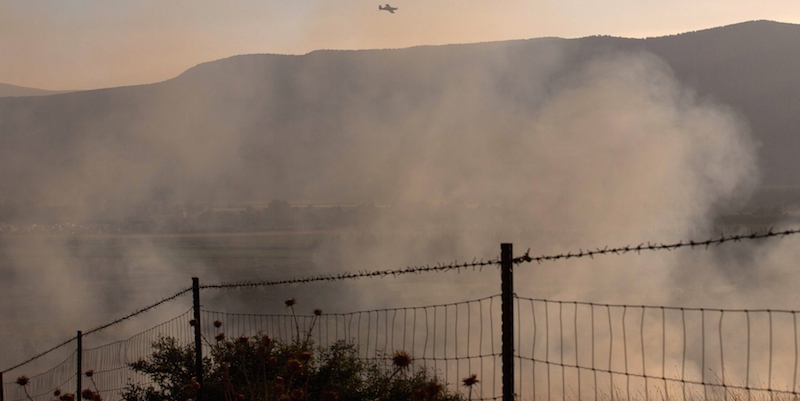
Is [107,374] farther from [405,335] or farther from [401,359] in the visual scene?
[401,359]

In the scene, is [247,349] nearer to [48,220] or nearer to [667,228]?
[667,228]

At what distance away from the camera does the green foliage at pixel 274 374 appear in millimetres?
7613

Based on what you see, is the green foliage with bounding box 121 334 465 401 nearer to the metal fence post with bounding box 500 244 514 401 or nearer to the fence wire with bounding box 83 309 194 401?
the fence wire with bounding box 83 309 194 401

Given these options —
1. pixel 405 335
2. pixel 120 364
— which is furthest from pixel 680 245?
pixel 120 364

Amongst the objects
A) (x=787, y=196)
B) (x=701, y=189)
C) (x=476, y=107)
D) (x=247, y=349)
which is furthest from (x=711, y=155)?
(x=247, y=349)

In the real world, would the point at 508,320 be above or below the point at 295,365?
above

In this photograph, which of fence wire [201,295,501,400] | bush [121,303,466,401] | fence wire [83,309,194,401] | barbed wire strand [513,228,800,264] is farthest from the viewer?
fence wire [83,309,194,401]

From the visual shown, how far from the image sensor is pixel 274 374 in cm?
888

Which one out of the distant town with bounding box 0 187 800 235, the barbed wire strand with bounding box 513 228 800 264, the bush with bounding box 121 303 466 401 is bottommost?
the bush with bounding box 121 303 466 401

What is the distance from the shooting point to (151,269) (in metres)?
101

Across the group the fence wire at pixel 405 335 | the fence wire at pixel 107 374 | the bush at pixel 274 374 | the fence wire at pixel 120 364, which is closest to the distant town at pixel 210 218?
the fence wire at pixel 405 335

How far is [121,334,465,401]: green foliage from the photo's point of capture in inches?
300

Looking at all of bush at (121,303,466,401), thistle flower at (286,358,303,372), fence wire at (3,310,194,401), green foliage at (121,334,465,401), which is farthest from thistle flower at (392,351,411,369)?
fence wire at (3,310,194,401)

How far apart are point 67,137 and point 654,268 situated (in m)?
84.4
